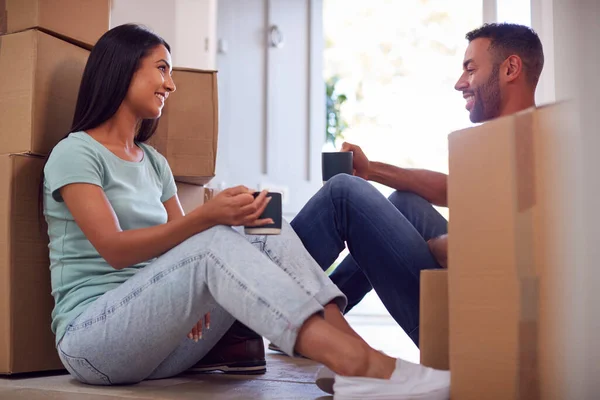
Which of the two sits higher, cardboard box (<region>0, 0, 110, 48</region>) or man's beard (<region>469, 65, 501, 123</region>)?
cardboard box (<region>0, 0, 110, 48</region>)

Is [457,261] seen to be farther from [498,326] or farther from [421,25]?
[421,25]

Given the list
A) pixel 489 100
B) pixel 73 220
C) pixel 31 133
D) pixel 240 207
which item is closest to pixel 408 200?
pixel 489 100

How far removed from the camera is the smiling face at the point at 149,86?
142cm

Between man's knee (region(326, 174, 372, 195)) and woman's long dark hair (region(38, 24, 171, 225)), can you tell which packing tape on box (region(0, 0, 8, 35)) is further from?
man's knee (region(326, 174, 372, 195))

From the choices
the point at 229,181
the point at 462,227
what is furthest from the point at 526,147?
the point at 229,181

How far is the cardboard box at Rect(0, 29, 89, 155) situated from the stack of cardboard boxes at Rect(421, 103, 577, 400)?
891mm

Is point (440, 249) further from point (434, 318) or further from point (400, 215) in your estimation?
point (434, 318)

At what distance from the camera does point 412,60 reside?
5887 millimetres

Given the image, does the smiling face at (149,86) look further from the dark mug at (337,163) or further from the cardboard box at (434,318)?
the cardboard box at (434,318)

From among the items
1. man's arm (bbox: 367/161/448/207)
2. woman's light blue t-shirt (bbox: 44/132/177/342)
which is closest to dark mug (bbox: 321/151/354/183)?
man's arm (bbox: 367/161/448/207)

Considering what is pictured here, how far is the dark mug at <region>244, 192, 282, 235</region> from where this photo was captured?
3.53 ft

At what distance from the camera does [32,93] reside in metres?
1.45

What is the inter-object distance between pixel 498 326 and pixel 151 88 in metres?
0.86

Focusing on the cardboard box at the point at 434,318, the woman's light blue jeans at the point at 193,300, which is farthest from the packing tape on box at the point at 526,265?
the woman's light blue jeans at the point at 193,300
